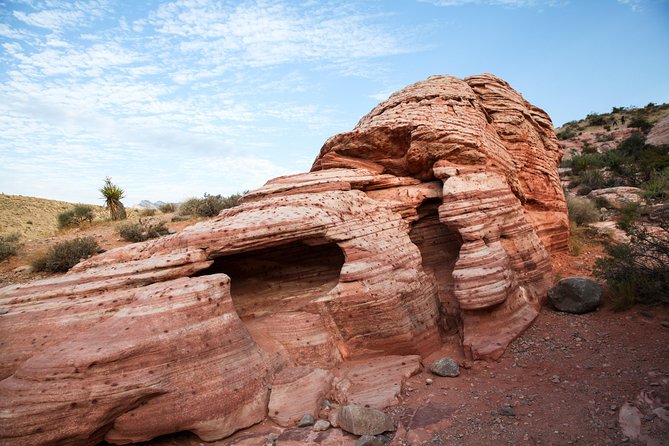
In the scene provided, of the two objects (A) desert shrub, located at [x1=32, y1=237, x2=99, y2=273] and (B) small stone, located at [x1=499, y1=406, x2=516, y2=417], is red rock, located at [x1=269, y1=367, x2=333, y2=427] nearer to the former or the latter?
(B) small stone, located at [x1=499, y1=406, x2=516, y2=417]

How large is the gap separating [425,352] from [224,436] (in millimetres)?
3407

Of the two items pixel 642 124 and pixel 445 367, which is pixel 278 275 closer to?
pixel 445 367

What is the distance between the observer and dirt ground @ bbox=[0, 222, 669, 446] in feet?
11.8

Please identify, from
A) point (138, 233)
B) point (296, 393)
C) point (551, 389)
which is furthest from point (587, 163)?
point (138, 233)

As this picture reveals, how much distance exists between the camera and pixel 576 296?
6250 millimetres

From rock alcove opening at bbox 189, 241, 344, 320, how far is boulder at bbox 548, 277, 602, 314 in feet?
13.9

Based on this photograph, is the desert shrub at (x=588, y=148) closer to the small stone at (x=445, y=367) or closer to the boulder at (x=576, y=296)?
the boulder at (x=576, y=296)

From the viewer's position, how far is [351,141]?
7801 millimetres

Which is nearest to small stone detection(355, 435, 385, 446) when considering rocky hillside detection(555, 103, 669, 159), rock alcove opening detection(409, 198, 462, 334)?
rock alcove opening detection(409, 198, 462, 334)

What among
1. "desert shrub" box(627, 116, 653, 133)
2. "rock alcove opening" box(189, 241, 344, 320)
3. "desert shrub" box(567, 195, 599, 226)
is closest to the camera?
"rock alcove opening" box(189, 241, 344, 320)

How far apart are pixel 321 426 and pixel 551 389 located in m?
3.04

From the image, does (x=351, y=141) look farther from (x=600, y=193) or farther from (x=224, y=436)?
(x=600, y=193)

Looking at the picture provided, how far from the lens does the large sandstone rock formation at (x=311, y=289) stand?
12.5ft

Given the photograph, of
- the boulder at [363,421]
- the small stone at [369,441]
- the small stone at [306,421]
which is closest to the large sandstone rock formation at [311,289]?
the small stone at [306,421]
